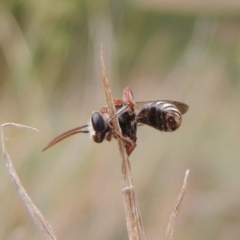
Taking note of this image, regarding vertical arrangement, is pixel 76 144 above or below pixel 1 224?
above

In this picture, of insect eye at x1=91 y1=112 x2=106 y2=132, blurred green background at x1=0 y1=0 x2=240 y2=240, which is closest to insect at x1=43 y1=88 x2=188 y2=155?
insect eye at x1=91 y1=112 x2=106 y2=132

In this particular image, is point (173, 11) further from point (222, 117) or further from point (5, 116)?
point (5, 116)

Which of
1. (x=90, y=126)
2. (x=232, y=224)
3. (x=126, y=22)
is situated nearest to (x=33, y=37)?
(x=126, y=22)

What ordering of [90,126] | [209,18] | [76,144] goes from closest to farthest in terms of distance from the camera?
[90,126]
[76,144]
[209,18]

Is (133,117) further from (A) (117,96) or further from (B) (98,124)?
(A) (117,96)

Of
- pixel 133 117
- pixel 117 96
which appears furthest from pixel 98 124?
pixel 117 96

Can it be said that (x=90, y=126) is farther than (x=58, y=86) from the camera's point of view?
No

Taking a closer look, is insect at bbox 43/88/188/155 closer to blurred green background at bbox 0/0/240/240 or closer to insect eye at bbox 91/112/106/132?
insect eye at bbox 91/112/106/132
